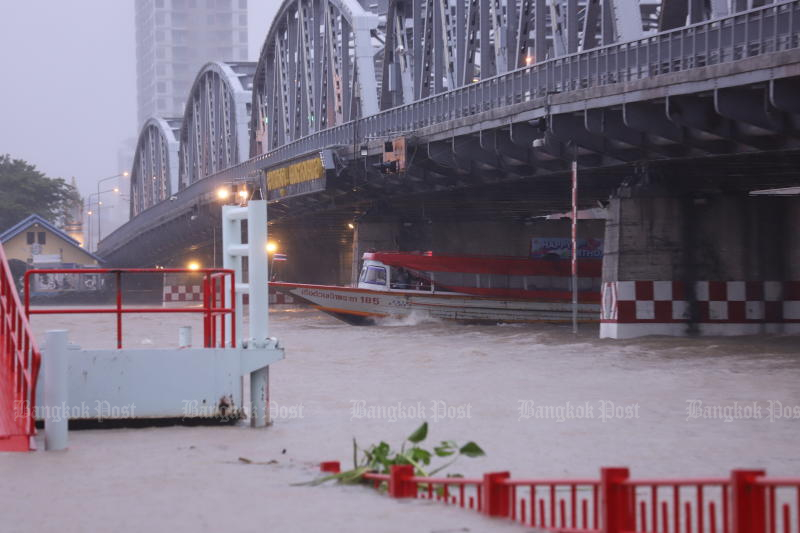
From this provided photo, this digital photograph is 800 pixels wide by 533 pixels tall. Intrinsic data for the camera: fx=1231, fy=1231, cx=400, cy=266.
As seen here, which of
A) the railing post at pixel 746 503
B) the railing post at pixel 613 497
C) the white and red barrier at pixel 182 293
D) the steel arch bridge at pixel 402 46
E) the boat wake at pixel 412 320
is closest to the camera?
the railing post at pixel 746 503

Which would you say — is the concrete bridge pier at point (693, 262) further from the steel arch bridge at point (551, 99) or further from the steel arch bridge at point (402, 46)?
the steel arch bridge at point (402, 46)

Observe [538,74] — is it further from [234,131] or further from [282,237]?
[234,131]

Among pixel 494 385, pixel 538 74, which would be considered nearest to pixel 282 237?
pixel 538 74

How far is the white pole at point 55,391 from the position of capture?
1099 centimetres

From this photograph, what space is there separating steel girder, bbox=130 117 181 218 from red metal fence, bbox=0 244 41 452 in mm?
94247

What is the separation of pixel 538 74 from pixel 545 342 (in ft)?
21.3

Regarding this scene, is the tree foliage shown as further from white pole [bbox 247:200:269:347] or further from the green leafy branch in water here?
the green leafy branch in water

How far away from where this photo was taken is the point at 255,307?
42.7ft

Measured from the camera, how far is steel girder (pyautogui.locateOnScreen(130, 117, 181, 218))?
111250mm

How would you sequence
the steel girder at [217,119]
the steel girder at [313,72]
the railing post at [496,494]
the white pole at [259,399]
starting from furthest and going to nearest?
the steel girder at [217,119]
the steel girder at [313,72]
the white pole at [259,399]
the railing post at [496,494]

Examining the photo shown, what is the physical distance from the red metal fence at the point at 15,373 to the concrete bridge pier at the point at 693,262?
60.8 ft

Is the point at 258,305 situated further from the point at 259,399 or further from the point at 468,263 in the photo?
the point at 468,263

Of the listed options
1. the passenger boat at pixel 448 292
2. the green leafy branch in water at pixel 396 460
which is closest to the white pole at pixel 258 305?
the green leafy branch in water at pixel 396 460

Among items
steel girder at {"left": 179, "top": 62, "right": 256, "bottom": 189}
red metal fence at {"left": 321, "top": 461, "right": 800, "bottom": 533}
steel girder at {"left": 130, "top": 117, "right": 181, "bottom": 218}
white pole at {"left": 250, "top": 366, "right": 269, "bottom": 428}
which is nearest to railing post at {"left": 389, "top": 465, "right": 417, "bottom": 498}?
red metal fence at {"left": 321, "top": 461, "right": 800, "bottom": 533}
